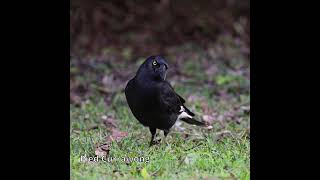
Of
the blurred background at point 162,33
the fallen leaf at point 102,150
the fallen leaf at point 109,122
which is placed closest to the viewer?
the fallen leaf at point 102,150

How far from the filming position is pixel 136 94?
19.4ft

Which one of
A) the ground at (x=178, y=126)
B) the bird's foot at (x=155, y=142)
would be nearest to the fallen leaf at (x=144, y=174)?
the ground at (x=178, y=126)

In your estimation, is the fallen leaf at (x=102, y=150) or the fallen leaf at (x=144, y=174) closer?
the fallen leaf at (x=144, y=174)

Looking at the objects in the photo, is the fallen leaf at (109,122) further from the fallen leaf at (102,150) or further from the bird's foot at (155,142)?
the fallen leaf at (102,150)

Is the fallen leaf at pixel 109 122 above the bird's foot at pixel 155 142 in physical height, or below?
above

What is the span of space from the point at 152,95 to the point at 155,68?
0.97 feet

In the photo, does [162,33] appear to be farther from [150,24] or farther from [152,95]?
[152,95]

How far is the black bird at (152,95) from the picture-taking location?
585cm

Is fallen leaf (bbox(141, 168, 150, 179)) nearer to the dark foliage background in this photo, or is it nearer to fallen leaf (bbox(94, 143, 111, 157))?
fallen leaf (bbox(94, 143, 111, 157))

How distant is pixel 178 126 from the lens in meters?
7.19

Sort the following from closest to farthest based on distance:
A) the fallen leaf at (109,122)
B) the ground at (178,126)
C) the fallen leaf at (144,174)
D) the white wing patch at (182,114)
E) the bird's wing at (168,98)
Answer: the fallen leaf at (144,174)
the ground at (178,126)
the bird's wing at (168,98)
the white wing patch at (182,114)
the fallen leaf at (109,122)

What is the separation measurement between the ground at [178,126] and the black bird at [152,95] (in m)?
0.26
